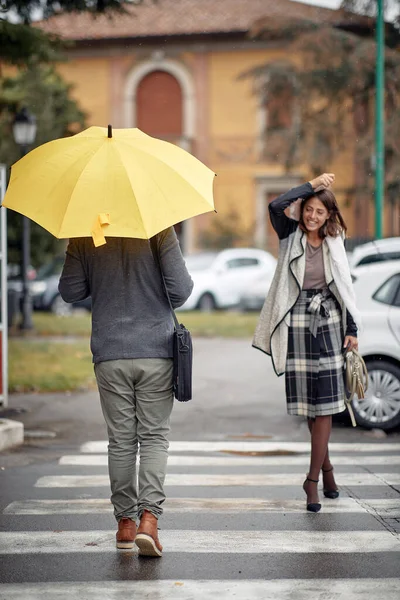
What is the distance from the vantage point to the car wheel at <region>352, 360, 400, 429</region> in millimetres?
9070

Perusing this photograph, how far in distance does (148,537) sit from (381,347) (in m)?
4.61

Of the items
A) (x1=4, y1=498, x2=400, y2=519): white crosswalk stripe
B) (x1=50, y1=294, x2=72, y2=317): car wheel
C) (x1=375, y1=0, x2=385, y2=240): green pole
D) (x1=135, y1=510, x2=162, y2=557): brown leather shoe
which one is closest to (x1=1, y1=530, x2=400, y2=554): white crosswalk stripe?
(x1=135, y1=510, x2=162, y2=557): brown leather shoe

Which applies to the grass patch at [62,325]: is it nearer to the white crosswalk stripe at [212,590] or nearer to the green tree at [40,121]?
the green tree at [40,121]

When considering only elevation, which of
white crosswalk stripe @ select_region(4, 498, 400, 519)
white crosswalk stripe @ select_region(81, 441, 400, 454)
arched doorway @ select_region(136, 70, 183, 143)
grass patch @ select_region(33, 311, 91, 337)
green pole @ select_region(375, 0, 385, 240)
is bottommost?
white crosswalk stripe @ select_region(4, 498, 400, 519)

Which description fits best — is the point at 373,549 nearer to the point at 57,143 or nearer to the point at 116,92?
the point at 57,143

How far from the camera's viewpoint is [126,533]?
5234 millimetres

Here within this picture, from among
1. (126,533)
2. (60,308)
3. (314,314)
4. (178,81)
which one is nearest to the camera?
(126,533)

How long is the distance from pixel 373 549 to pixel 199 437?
4.14 metres

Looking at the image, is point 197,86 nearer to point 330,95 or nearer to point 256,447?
point 330,95

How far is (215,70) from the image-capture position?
36719 millimetres

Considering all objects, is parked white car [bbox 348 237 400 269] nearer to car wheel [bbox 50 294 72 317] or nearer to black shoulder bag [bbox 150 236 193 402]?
black shoulder bag [bbox 150 236 193 402]

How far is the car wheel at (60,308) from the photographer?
2542 cm

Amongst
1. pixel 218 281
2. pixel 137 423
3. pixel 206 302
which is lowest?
pixel 137 423

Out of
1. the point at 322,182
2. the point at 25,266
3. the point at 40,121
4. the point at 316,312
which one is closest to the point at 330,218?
the point at 322,182
